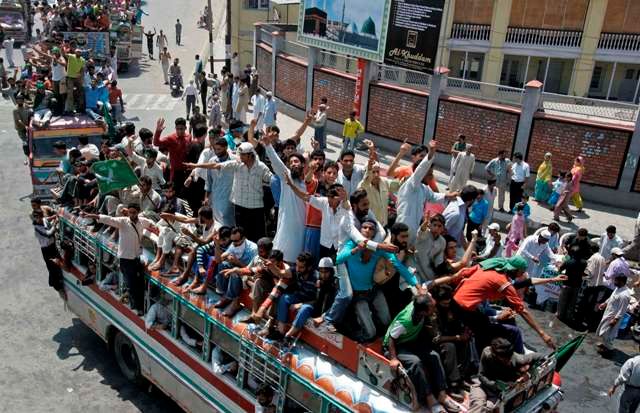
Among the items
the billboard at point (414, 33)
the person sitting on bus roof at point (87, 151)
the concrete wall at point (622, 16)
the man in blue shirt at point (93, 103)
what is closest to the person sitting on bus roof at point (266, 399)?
the person sitting on bus roof at point (87, 151)

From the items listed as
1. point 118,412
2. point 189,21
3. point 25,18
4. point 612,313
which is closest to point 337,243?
point 118,412

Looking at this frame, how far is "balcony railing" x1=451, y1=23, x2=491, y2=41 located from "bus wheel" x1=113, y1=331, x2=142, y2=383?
903 inches

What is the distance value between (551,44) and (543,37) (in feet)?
1.47

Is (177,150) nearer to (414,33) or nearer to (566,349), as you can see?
(566,349)

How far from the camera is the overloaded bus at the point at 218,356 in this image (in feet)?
17.3

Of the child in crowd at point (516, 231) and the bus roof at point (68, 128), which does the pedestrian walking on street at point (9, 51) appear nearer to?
the bus roof at point (68, 128)

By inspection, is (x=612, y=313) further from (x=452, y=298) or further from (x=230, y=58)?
(x=230, y=58)

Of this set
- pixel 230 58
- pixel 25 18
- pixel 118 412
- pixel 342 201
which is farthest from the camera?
pixel 25 18

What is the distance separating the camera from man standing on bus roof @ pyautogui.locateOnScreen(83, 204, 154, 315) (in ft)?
24.1

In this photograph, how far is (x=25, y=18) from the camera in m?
33.3

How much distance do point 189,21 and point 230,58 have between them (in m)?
19.9

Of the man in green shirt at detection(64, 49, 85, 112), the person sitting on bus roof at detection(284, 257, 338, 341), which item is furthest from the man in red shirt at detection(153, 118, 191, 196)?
the man in green shirt at detection(64, 49, 85, 112)

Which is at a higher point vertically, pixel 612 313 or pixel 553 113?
pixel 553 113

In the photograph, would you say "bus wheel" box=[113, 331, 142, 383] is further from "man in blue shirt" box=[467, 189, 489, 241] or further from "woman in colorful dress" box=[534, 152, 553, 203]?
"woman in colorful dress" box=[534, 152, 553, 203]
